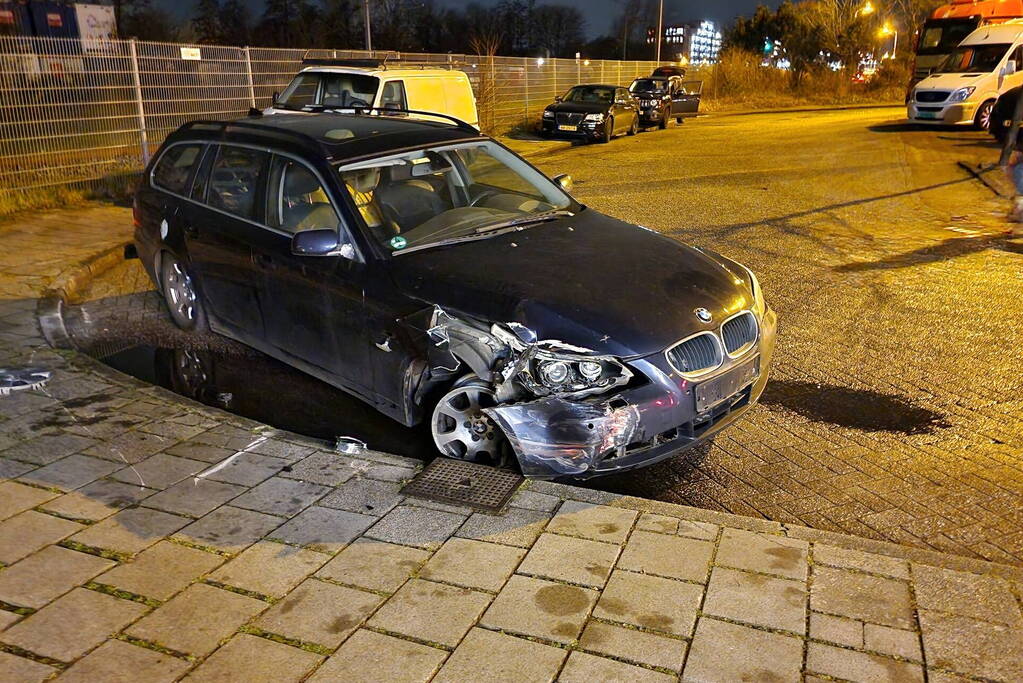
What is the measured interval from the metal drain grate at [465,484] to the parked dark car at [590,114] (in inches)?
717

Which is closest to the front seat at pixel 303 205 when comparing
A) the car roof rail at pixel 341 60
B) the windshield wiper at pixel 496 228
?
the windshield wiper at pixel 496 228

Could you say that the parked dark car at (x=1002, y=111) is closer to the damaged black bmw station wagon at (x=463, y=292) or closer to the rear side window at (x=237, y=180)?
the damaged black bmw station wagon at (x=463, y=292)

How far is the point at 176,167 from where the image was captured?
20.2 ft

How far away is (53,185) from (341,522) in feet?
34.3

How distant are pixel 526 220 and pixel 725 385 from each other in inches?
66.9

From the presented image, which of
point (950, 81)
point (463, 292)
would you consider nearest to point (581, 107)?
point (950, 81)

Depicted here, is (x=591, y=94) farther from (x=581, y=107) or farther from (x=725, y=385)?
(x=725, y=385)

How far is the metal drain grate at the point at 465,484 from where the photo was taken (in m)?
3.76

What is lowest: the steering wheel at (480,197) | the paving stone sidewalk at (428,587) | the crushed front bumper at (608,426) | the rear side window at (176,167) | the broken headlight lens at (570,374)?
the paving stone sidewalk at (428,587)

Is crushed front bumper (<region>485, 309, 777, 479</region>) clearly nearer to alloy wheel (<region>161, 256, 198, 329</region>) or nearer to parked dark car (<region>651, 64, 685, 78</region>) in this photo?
alloy wheel (<region>161, 256, 198, 329</region>)

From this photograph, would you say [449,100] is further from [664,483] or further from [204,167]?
[664,483]

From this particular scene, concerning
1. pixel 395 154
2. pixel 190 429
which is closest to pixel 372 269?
pixel 395 154

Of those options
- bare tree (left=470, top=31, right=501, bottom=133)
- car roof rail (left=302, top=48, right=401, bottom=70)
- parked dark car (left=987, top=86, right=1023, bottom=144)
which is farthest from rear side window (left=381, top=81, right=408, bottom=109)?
parked dark car (left=987, top=86, right=1023, bottom=144)

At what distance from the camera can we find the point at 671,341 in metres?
3.82
